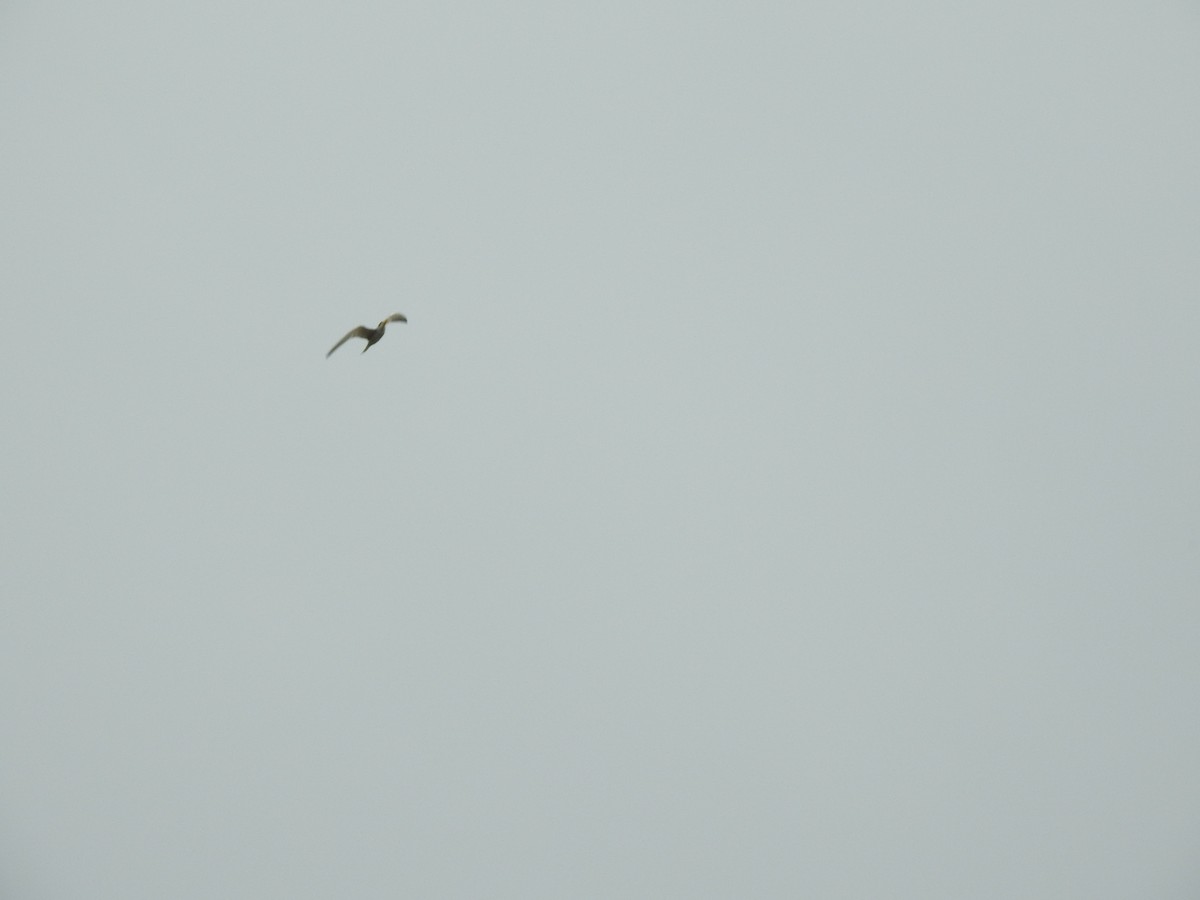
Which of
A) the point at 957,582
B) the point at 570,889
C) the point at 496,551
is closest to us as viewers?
the point at 570,889

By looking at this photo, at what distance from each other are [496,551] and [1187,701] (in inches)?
1983

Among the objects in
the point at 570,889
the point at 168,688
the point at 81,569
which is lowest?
the point at 570,889

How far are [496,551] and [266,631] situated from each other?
18.1 metres

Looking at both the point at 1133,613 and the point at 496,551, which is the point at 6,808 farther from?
the point at 1133,613

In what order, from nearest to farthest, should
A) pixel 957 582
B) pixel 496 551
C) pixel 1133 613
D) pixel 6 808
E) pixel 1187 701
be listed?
pixel 6 808
pixel 1187 701
pixel 1133 613
pixel 496 551
pixel 957 582

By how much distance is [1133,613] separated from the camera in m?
77.8

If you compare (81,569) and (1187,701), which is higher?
(81,569)

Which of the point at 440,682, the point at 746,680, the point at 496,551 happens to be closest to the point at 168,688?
the point at 440,682

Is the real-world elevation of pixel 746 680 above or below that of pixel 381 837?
above

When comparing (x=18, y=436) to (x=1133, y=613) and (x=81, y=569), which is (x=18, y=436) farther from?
(x=1133, y=613)

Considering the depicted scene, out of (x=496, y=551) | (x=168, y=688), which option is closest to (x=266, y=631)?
(x=168, y=688)

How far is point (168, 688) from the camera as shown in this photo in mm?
75188

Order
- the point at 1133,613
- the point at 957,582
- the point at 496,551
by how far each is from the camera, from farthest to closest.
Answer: the point at 957,582
the point at 496,551
the point at 1133,613

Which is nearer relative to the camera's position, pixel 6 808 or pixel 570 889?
pixel 570 889
